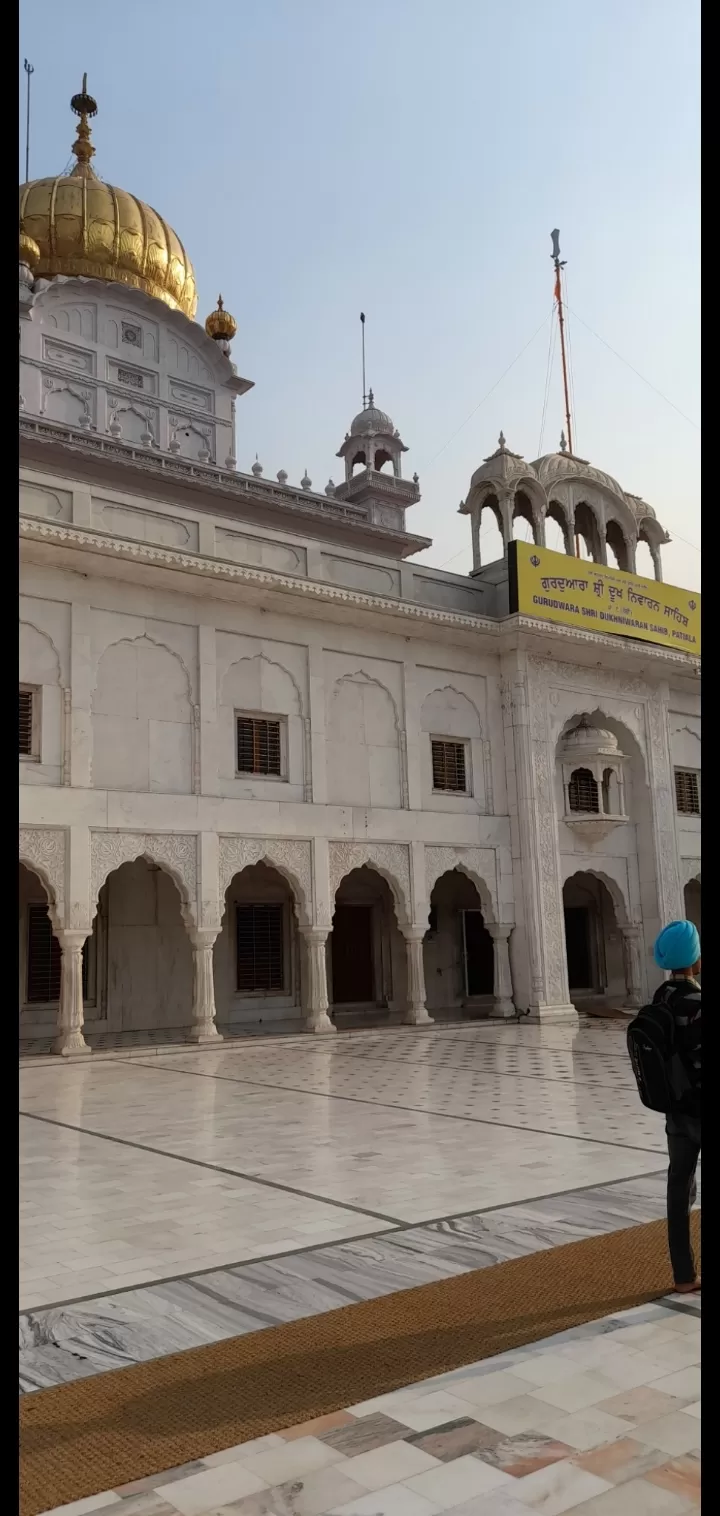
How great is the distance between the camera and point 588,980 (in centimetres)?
1731

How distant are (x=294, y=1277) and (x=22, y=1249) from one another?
41.5 inches

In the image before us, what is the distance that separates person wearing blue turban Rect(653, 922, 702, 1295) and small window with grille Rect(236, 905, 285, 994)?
10620 mm

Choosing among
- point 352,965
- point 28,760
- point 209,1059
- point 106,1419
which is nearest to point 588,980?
point 352,965

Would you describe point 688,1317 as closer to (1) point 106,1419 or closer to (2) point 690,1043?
(2) point 690,1043

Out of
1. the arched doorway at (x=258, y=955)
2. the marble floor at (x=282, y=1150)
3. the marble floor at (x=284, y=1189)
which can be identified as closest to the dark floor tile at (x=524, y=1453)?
the marble floor at (x=284, y=1189)

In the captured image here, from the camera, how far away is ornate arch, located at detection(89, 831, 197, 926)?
409 inches

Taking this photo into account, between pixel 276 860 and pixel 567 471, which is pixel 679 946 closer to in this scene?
pixel 276 860

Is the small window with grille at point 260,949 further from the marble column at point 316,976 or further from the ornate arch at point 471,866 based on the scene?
the ornate arch at point 471,866

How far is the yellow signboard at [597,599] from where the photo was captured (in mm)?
13844

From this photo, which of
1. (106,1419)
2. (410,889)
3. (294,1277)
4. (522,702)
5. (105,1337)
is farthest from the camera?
(522,702)

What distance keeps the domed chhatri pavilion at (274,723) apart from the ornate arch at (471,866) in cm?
5

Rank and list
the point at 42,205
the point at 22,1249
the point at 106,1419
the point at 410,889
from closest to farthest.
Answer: the point at 106,1419 → the point at 22,1249 → the point at 410,889 → the point at 42,205

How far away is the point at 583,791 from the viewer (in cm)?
1522

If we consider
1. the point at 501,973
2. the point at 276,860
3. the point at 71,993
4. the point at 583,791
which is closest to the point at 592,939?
the point at 583,791
